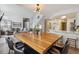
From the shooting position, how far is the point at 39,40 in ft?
9.05

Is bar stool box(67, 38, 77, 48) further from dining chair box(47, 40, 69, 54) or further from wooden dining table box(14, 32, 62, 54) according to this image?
wooden dining table box(14, 32, 62, 54)

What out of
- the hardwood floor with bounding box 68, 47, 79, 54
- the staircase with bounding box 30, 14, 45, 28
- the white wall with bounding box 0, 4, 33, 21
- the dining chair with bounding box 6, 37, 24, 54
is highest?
the white wall with bounding box 0, 4, 33, 21

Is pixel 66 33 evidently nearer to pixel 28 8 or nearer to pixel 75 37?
pixel 75 37

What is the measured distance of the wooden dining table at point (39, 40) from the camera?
2.60m

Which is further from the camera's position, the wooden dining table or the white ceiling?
the white ceiling

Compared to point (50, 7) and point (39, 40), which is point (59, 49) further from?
point (50, 7)

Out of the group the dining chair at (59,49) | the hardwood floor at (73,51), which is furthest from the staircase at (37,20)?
the hardwood floor at (73,51)

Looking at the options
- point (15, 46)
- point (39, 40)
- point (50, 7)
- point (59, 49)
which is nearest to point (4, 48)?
point (15, 46)

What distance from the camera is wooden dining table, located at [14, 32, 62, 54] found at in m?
2.60

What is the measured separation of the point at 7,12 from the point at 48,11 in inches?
30.7

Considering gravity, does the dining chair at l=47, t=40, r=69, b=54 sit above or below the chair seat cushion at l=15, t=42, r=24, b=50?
below

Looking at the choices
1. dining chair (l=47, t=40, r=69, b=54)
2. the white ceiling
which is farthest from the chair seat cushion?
the white ceiling

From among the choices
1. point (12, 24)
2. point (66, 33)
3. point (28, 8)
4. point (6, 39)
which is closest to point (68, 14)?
point (66, 33)

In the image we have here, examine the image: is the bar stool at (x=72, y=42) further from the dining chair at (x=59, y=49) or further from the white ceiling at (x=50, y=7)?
the white ceiling at (x=50, y=7)
